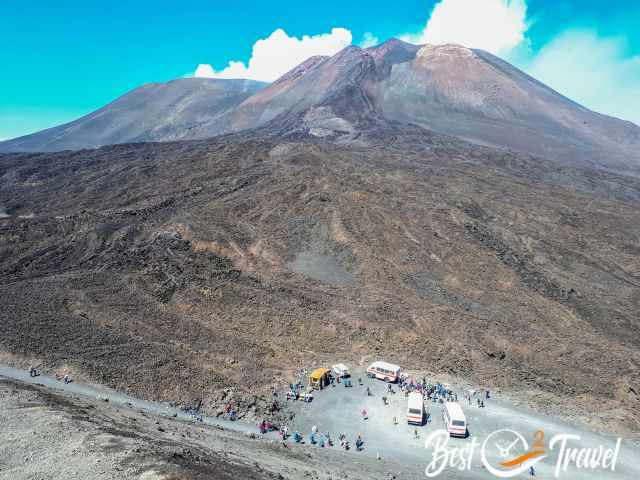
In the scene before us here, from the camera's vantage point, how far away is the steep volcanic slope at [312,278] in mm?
31375

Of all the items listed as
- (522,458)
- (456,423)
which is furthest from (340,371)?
(522,458)

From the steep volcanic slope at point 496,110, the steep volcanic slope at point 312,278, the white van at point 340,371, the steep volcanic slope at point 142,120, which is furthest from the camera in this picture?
the steep volcanic slope at point 142,120

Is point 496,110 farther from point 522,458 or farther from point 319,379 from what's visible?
point 522,458

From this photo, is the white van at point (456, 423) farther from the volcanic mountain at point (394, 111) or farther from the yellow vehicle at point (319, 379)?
the volcanic mountain at point (394, 111)

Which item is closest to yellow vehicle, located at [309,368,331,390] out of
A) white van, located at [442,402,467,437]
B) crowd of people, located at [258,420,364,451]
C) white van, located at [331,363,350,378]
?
white van, located at [331,363,350,378]

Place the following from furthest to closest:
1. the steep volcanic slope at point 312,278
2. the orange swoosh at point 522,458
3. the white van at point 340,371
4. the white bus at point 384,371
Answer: the steep volcanic slope at point 312,278
the white van at point 340,371
the white bus at point 384,371
the orange swoosh at point 522,458

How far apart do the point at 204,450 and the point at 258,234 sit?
105 ft

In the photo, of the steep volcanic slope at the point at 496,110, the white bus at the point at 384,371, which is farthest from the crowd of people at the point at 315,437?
the steep volcanic slope at the point at 496,110

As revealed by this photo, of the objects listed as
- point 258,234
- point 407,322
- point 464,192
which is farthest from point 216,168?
point 407,322

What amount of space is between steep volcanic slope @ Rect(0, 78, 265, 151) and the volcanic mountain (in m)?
0.46

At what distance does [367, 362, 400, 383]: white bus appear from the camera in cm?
3050

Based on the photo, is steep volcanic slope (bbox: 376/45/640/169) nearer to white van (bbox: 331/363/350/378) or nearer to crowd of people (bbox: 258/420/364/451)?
white van (bbox: 331/363/350/378)

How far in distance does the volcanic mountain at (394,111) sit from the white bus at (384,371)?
248 ft

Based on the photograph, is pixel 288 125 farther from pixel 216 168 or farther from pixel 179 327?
pixel 179 327
